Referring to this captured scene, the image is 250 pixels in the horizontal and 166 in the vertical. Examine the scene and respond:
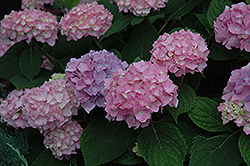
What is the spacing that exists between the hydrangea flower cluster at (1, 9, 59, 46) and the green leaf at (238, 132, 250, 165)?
1.20 metres

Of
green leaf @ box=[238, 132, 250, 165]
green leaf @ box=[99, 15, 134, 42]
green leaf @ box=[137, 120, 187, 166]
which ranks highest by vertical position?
green leaf @ box=[99, 15, 134, 42]

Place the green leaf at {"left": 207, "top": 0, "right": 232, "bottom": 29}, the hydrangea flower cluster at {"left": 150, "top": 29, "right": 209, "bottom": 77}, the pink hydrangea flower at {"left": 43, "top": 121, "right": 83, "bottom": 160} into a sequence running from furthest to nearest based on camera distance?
the green leaf at {"left": 207, "top": 0, "right": 232, "bottom": 29}, the pink hydrangea flower at {"left": 43, "top": 121, "right": 83, "bottom": 160}, the hydrangea flower cluster at {"left": 150, "top": 29, "right": 209, "bottom": 77}

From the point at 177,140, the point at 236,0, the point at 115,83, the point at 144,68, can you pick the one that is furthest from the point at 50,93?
the point at 236,0

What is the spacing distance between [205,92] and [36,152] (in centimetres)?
103

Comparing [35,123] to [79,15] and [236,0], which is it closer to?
[79,15]

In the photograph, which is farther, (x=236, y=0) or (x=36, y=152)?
(x=236, y=0)

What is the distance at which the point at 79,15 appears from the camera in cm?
175

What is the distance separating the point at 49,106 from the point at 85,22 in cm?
55

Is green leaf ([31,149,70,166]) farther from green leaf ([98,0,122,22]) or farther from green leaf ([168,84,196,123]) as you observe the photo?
green leaf ([98,0,122,22])

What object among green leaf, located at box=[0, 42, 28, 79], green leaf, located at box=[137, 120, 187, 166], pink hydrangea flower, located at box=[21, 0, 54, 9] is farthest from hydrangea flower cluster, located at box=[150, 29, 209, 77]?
pink hydrangea flower, located at box=[21, 0, 54, 9]

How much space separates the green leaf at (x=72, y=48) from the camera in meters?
2.00

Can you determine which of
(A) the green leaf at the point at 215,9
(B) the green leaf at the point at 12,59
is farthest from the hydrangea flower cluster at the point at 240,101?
(B) the green leaf at the point at 12,59

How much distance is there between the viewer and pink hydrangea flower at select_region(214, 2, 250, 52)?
4.50 ft

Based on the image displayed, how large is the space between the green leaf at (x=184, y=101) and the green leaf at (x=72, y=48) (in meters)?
0.80
